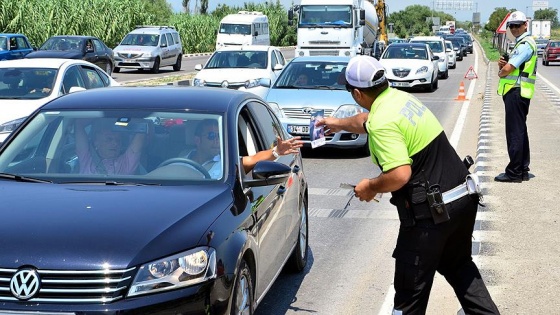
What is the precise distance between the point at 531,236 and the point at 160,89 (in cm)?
377

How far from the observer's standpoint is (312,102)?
48.0ft

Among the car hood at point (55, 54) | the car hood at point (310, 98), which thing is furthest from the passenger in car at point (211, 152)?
the car hood at point (55, 54)

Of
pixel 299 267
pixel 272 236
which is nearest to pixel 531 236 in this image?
pixel 299 267

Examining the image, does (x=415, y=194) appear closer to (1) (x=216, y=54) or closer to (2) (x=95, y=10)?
(1) (x=216, y=54)

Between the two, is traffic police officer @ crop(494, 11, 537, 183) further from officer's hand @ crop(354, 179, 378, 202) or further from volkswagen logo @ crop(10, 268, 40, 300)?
volkswagen logo @ crop(10, 268, 40, 300)

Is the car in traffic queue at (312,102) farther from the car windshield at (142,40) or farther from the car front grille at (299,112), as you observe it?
the car windshield at (142,40)

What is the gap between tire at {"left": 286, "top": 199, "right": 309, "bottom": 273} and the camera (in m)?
7.14

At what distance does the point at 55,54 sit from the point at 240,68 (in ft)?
28.6

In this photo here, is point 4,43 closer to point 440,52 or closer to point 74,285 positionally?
point 440,52

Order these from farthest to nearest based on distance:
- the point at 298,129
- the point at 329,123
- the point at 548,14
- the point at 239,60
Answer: the point at 548,14, the point at 239,60, the point at 298,129, the point at 329,123

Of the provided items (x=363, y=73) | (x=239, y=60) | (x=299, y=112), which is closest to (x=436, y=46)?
(x=239, y=60)

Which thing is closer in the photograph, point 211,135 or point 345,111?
point 211,135

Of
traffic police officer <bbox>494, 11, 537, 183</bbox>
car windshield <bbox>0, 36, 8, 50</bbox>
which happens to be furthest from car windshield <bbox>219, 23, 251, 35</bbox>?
traffic police officer <bbox>494, 11, 537, 183</bbox>

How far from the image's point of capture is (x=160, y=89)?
6.66m
